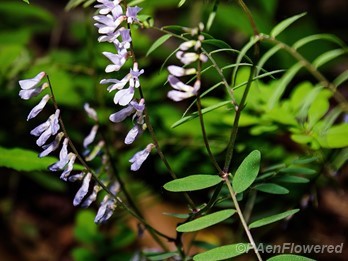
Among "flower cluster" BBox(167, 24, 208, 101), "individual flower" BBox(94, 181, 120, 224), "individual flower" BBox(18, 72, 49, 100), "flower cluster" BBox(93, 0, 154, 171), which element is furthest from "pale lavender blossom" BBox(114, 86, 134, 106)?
"individual flower" BBox(94, 181, 120, 224)

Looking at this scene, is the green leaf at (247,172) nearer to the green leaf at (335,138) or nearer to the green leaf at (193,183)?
the green leaf at (193,183)

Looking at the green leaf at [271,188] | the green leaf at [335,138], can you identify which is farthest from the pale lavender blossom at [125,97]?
the green leaf at [335,138]

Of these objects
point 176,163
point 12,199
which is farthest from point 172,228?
point 12,199

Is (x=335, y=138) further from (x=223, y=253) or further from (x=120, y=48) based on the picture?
(x=120, y=48)

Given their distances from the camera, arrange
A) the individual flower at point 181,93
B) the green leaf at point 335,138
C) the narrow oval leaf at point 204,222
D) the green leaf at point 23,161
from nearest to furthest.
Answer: the individual flower at point 181,93 → the narrow oval leaf at point 204,222 → the green leaf at point 23,161 → the green leaf at point 335,138

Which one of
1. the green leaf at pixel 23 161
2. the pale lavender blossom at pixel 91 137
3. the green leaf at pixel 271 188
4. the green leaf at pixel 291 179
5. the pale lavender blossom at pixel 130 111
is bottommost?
the green leaf at pixel 291 179

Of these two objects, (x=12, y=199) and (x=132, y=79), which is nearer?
(x=132, y=79)

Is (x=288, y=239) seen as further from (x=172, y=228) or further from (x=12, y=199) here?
(x=12, y=199)
